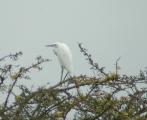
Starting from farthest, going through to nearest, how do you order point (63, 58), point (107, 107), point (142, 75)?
point (63, 58)
point (142, 75)
point (107, 107)

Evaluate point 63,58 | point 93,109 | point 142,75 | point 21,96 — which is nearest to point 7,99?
point 21,96

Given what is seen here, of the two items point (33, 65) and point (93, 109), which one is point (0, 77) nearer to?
point (33, 65)

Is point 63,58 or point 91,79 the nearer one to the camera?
point 91,79

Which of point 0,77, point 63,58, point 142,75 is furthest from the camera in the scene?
point 63,58

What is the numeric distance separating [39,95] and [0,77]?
1.49ft

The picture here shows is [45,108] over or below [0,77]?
below

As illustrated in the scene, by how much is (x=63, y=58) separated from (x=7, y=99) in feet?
11.7

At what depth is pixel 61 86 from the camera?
404cm

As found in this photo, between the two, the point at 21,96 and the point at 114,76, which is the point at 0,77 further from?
the point at 114,76

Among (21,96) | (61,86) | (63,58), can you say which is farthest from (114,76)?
(63,58)

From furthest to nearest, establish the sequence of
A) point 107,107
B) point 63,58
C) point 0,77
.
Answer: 1. point 63,58
2. point 0,77
3. point 107,107

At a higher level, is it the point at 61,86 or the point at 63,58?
the point at 63,58

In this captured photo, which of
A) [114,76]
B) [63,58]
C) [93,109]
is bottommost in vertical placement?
[93,109]

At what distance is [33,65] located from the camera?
434 cm
